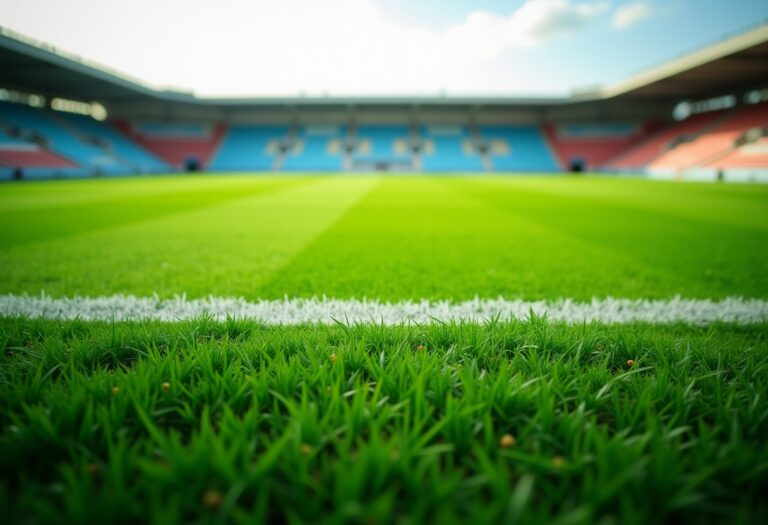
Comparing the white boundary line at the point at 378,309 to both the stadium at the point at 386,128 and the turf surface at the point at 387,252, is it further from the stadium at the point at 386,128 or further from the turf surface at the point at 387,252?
the stadium at the point at 386,128

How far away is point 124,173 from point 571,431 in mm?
38743

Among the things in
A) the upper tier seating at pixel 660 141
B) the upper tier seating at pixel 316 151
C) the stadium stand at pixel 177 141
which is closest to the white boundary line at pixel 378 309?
the upper tier seating at pixel 660 141

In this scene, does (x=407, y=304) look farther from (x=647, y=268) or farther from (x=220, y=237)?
(x=220, y=237)

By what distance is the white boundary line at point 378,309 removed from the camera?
9.45 ft

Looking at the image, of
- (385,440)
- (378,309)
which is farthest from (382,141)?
(385,440)

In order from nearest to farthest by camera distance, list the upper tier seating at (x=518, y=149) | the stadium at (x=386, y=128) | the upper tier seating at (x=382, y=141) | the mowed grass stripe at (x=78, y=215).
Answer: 1. the mowed grass stripe at (x=78, y=215)
2. the stadium at (x=386, y=128)
3. the upper tier seating at (x=518, y=149)
4. the upper tier seating at (x=382, y=141)

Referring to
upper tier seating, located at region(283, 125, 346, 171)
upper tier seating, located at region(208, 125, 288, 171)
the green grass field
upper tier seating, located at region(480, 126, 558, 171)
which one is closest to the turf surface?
the green grass field

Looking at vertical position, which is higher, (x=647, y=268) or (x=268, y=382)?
(x=268, y=382)

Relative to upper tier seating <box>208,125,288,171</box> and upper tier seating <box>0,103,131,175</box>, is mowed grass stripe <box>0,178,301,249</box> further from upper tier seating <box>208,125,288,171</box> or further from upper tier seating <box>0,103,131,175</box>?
upper tier seating <box>208,125,288,171</box>

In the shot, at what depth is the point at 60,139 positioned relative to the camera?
2966cm

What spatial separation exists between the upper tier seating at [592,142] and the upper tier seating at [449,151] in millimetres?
9593

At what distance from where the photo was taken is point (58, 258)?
4785 mm

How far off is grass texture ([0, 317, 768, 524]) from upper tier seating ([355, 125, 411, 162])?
4329 centimetres

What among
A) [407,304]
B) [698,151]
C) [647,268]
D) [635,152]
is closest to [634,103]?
[635,152]
